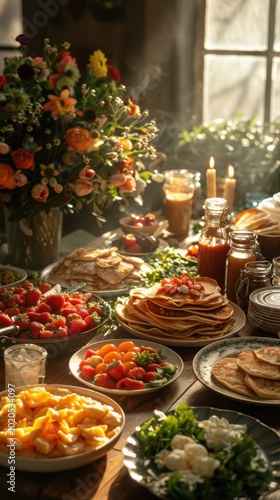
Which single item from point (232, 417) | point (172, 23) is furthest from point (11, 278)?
point (172, 23)

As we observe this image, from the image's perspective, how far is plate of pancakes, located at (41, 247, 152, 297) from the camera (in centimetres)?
262

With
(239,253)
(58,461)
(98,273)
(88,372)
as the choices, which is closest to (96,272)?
(98,273)

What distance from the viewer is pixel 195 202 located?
11.9 feet

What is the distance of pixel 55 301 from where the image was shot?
2.24 metres

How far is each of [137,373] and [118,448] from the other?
26 cm

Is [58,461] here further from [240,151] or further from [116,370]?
[240,151]

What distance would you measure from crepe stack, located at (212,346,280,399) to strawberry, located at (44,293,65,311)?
1.61 ft

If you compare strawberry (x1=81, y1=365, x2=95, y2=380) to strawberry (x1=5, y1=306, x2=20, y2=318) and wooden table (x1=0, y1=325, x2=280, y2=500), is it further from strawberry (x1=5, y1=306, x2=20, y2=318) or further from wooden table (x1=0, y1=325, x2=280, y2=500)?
strawberry (x1=5, y1=306, x2=20, y2=318)

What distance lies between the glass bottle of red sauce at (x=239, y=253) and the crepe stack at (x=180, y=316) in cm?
25

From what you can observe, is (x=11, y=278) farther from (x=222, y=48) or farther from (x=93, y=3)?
(x=222, y=48)

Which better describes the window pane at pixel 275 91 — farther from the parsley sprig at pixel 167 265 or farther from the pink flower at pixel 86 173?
the pink flower at pixel 86 173

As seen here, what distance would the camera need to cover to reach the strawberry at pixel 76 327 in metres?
2.16

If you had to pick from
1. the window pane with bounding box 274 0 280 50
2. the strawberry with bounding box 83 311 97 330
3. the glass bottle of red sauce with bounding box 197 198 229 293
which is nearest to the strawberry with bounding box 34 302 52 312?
the strawberry with bounding box 83 311 97 330

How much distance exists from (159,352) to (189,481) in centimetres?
66
